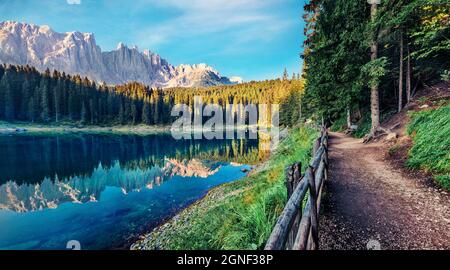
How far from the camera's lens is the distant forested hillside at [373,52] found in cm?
1270

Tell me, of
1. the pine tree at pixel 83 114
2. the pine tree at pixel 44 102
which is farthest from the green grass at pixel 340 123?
the pine tree at pixel 44 102

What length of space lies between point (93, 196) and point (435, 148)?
19668 millimetres

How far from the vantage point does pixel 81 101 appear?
90.6 metres

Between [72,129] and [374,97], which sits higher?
[374,97]

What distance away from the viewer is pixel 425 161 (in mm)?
7395

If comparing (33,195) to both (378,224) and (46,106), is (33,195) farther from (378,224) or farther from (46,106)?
(46,106)

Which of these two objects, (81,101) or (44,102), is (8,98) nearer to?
(44,102)

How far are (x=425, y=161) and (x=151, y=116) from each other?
100667 mm

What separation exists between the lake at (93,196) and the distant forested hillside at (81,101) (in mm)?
41720

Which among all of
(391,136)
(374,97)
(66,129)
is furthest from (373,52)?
(66,129)

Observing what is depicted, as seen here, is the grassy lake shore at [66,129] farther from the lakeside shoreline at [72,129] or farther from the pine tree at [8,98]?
the pine tree at [8,98]

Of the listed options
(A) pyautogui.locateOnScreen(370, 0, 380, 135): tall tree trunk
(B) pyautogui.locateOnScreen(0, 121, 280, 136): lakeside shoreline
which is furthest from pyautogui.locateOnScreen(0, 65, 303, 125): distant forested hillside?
(A) pyautogui.locateOnScreen(370, 0, 380, 135): tall tree trunk

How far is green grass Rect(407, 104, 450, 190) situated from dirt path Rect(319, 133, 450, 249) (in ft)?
1.88

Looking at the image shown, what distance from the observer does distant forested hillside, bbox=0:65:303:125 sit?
76.2 m
